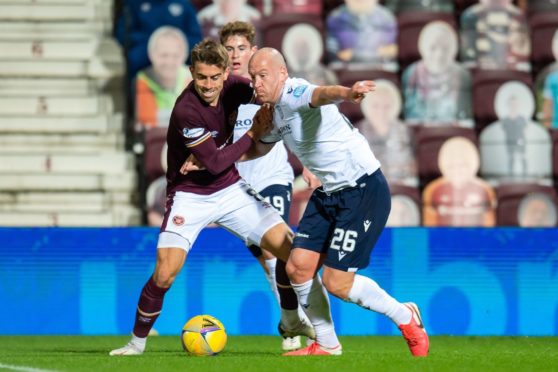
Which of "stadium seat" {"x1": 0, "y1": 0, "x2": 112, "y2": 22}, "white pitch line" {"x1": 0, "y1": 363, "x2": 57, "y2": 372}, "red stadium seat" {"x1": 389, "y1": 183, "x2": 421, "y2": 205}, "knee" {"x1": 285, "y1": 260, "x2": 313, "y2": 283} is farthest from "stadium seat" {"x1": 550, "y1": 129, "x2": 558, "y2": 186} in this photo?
"white pitch line" {"x1": 0, "y1": 363, "x2": 57, "y2": 372}

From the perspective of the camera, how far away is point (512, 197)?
11.2m

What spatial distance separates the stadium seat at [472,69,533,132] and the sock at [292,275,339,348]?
17.5ft

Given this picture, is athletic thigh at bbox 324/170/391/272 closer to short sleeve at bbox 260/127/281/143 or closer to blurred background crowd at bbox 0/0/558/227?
short sleeve at bbox 260/127/281/143

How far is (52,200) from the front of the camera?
11.1m

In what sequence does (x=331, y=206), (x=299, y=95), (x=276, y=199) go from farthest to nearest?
A: 1. (x=276, y=199)
2. (x=331, y=206)
3. (x=299, y=95)

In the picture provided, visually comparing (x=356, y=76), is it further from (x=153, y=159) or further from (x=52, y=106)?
(x=52, y=106)

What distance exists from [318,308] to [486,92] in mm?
5484

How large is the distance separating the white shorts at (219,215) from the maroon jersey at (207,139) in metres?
0.05

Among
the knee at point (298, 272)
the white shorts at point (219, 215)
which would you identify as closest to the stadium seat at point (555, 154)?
the white shorts at point (219, 215)

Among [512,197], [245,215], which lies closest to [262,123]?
[245,215]

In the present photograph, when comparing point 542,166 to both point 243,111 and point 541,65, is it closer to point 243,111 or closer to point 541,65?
point 541,65

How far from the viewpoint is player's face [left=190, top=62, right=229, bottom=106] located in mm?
6762

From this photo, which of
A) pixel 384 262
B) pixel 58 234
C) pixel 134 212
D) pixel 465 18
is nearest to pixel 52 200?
pixel 134 212

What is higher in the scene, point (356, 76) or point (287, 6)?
point (287, 6)
